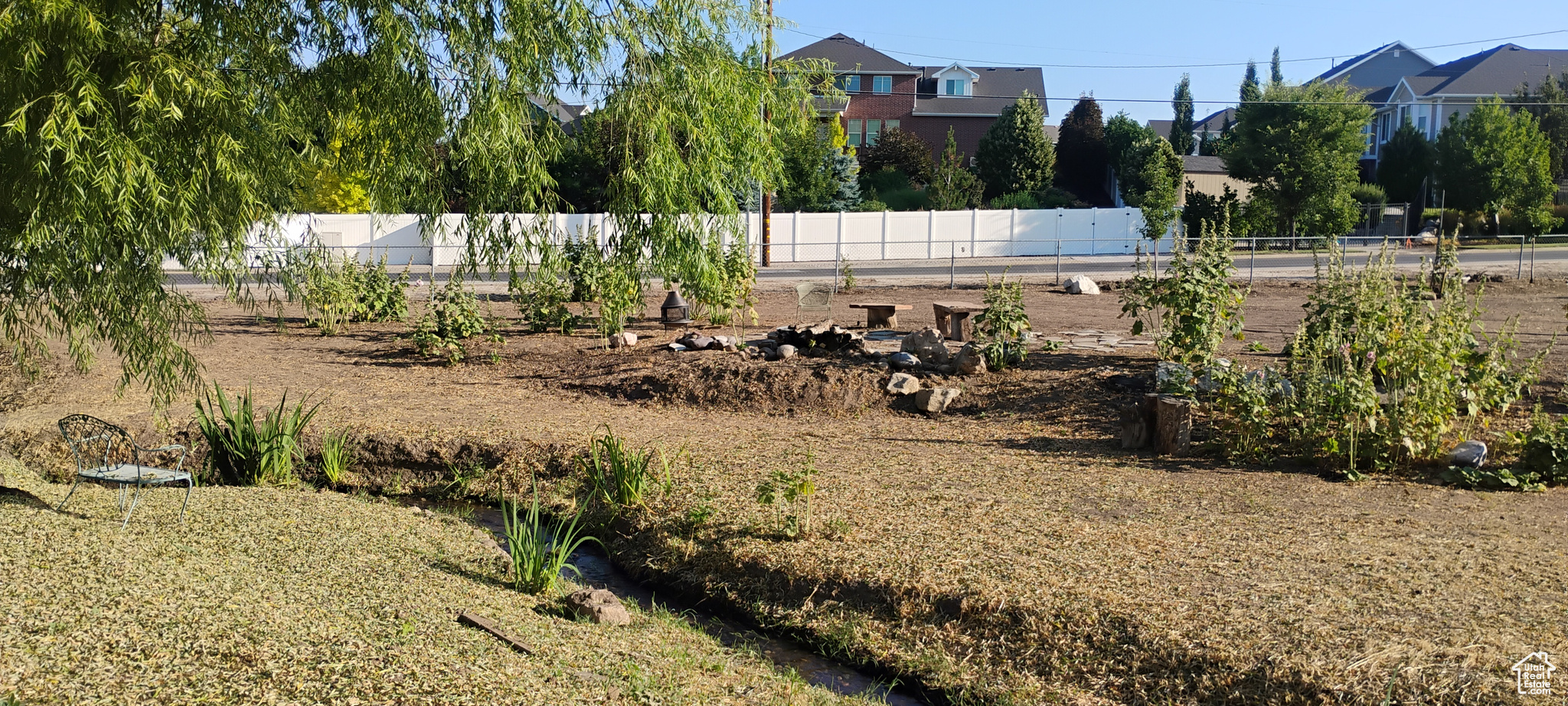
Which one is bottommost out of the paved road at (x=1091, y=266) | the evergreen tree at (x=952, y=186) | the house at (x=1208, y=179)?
the paved road at (x=1091, y=266)

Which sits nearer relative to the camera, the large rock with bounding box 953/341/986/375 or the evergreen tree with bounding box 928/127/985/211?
the large rock with bounding box 953/341/986/375

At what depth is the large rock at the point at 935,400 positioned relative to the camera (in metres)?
9.92

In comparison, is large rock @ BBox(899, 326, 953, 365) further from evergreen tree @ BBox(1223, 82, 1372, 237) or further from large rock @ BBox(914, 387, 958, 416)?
evergreen tree @ BBox(1223, 82, 1372, 237)

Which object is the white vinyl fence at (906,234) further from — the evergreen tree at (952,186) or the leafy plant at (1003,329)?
the leafy plant at (1003,329)

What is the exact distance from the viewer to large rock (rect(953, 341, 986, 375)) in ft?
35.2

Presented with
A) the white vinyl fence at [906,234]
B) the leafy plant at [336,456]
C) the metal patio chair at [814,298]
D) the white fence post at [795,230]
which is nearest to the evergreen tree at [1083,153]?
the white vinyl fence at [906,234]

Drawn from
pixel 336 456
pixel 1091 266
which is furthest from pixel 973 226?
pixel 336 456

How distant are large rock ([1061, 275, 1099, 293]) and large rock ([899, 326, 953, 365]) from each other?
1085 centimetres

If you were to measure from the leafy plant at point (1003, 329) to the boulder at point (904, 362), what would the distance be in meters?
0.71

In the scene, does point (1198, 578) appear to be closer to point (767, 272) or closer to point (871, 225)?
point (767, 272)

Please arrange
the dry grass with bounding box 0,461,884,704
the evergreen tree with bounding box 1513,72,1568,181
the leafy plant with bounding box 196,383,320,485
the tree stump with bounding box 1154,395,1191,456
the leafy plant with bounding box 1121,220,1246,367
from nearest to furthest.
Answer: the dry grass with bounding box 0,461,884,704
the leafy plant with bounding box 196,383,320,485
the tree stump with bounding box 1154,395,1191,456
the leafy plant with bounding box 1121,220,1246,367
the evergreen tree with bounding box 1513,72,1568,181

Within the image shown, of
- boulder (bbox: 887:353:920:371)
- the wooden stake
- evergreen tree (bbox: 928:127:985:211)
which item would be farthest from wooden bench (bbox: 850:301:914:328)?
evergreen tree (bbox: 928:127:985:211)

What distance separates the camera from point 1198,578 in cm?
539

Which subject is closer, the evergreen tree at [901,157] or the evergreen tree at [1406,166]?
the evergreen tree at [1406,166]
